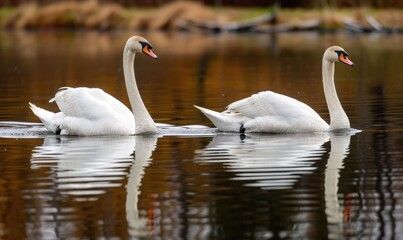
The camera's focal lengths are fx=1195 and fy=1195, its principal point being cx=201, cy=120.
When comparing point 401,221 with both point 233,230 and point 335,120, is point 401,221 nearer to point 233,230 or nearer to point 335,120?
point 233,230

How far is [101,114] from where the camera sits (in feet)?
49.5

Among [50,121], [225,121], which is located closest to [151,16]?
[50,121]

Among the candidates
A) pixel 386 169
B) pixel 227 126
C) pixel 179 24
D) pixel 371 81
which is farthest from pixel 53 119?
pixel 179 24

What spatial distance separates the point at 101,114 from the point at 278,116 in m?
2.24

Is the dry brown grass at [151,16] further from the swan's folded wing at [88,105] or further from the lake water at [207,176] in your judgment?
the swan's folded wing at [88,105]

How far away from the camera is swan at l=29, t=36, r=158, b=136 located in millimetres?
15078

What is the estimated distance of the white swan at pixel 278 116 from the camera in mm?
14969

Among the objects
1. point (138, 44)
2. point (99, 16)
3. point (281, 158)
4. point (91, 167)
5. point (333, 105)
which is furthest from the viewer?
point (99, 16)

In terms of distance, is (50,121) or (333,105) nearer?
(333,105)

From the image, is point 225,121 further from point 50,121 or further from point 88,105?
point 50,121

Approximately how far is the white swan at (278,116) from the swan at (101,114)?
0.93 meters

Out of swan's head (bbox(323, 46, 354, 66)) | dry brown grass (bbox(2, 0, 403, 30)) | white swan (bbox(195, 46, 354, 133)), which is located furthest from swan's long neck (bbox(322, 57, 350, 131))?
dry brown grass (bbox(2, 0, 403, 30))

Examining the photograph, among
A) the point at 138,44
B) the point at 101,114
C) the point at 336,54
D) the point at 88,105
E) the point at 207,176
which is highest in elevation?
the point at 138,44

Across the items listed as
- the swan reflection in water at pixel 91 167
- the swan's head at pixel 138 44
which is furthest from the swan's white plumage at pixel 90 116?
the swan's head at pixel 138 44
